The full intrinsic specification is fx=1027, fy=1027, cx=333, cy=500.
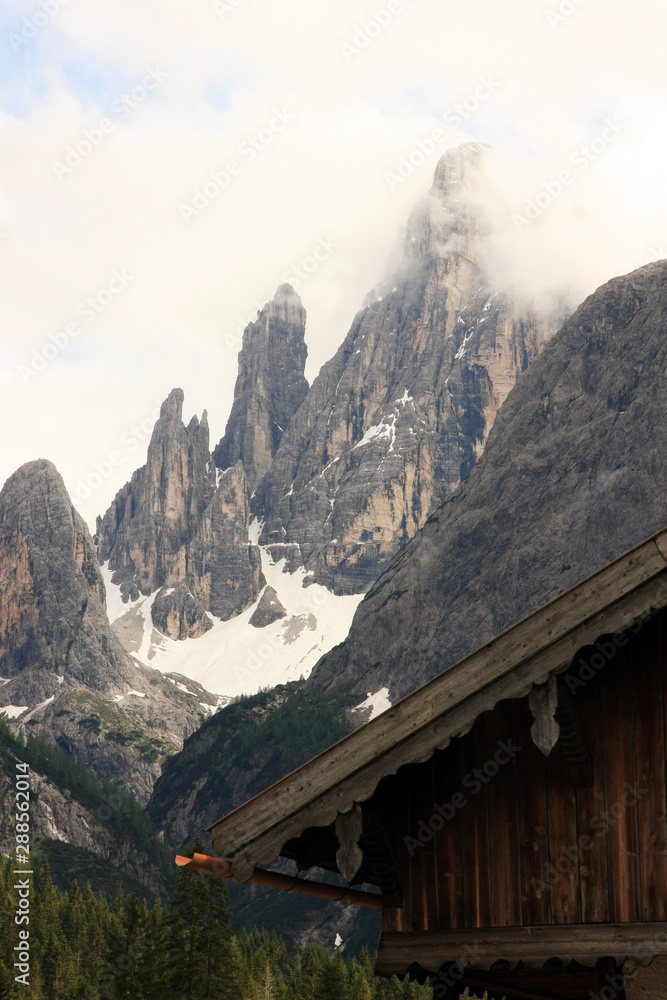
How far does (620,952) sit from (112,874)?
158 metres

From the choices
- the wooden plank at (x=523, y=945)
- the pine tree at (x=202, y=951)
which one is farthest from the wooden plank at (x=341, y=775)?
the pine tree at (x=202, y=951)

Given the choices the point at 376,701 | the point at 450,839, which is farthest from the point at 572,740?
the point at 376,701

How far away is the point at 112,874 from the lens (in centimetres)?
15175

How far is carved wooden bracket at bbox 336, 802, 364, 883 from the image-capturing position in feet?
23.2

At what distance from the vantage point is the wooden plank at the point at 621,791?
22.2ft

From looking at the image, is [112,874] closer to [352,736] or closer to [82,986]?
[82,986]

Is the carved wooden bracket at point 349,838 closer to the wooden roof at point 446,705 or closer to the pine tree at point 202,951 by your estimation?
the wooden roof at point 446,705

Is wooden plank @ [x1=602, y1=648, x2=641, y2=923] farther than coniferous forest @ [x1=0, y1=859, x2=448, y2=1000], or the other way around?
coniferous forest @ [x1=0, y1=859, x2=448, y2=1000]

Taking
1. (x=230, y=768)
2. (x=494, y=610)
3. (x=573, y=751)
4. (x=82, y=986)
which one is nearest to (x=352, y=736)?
(x=573, y=751)

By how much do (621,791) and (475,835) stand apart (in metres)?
1.10

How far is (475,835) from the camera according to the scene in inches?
289

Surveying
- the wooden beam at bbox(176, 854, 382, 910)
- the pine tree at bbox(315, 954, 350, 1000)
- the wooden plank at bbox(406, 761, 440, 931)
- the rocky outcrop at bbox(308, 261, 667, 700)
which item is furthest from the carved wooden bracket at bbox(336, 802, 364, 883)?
the rocky outcrop at bbox(308, 261, 667, 700)

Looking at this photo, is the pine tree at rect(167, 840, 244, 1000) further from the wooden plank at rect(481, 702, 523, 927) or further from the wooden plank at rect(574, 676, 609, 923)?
the wooden plank at rect(574, 676, 609, 923)

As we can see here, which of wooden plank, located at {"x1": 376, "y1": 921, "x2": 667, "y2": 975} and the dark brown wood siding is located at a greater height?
the dark brown wood siding
